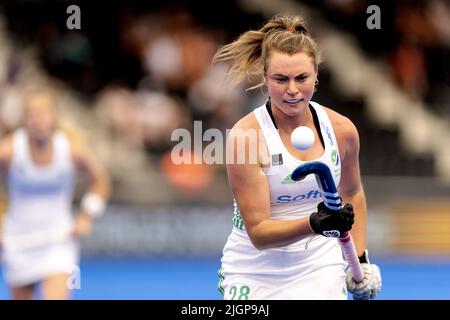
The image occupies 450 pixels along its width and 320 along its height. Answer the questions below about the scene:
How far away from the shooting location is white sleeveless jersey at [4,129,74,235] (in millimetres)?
8586

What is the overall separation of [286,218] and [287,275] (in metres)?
0.30

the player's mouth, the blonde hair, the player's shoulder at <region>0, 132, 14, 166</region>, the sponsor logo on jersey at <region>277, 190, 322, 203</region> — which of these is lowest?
the sponsor logo on jersey at <region>277, 190, 322, 203</region>

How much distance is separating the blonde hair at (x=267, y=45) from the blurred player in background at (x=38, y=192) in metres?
3.00

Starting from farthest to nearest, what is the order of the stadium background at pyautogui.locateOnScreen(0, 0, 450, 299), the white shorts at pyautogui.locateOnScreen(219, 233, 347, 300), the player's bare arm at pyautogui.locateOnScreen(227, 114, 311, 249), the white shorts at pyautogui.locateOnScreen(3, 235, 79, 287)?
the stadium background at pyautogui.locateOnScreen(0, 0, 450, 299) → the white shorts at pyautogui.locateOnScreen(3, 235, 79, 287) → the white shorts at pyautogui.locateOnScreen(219, 233, 347, 300) → the player's bare arm at pyautogui.locateOnScreen(227, 114, 311, 249)

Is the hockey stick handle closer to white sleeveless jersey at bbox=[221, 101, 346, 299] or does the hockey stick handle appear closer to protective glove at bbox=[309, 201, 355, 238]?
protective glove at bbox=[309, 201, 355, 238]

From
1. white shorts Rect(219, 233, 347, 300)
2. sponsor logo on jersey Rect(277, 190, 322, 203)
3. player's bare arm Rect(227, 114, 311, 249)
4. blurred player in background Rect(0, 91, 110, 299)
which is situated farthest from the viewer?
blurred player in background Rect(0, 91, 110, 299)

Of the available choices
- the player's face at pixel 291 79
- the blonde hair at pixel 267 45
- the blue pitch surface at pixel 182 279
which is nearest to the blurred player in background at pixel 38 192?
the blue pitch surface at pixel 182 279

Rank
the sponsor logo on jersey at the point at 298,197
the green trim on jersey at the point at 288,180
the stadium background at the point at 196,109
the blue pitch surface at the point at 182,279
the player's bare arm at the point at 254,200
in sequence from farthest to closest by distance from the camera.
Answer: the stadium background at the point at 196,109, the blue pitch surface at the point at 182,279, the sponsor logo on jersey at the point at 298,197, the green trim on jersey at the point at 288,180, the player's bare arm at the point at 254,200

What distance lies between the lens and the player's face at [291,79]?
5.37m

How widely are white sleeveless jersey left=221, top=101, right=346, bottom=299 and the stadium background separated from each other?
5391 millimetres

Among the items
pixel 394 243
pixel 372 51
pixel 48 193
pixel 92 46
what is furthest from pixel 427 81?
pixel 48 193

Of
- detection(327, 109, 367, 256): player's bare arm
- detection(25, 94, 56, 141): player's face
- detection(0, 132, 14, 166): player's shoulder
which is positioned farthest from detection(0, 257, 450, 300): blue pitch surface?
detection(327, 109, 367, 256): player's bare arm

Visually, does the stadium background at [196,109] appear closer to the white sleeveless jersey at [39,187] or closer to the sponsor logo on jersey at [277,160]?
the white sleeveless jersey at [39,187]
